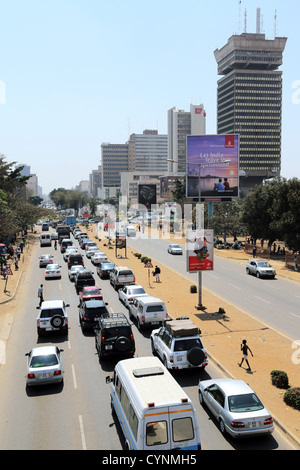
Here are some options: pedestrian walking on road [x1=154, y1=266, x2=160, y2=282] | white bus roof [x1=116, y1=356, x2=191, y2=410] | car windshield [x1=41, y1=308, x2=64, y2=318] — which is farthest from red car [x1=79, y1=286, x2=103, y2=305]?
white bus roof [x1=116, y1=356, x2=191, y2=410]

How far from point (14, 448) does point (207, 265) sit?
18.4 m

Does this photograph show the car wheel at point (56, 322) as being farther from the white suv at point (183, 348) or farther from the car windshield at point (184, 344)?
the car windshield at point (184, 344)

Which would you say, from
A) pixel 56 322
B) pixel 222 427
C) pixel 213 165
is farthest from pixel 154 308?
pixel 213 165

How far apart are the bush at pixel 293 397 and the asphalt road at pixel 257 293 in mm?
7797

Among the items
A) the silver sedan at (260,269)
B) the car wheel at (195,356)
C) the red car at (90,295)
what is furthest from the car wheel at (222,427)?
the silver sedan at (260,269)

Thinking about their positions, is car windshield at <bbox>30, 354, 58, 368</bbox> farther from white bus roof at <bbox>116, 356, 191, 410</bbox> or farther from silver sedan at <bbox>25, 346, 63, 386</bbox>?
white bus roof at <bbox>116, 356, 191, 410</bbox>

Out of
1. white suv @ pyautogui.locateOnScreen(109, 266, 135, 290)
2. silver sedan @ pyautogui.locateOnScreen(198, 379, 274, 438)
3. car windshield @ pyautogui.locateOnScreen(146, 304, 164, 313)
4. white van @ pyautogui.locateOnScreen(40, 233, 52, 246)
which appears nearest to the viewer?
silver sedan @ pyautogui.locateOnScreen(198, 379, 274, 438)

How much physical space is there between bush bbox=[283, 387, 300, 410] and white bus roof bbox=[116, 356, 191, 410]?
470 centimetres

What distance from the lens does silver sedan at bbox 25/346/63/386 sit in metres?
15.8

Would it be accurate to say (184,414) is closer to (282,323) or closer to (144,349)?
(144,349)

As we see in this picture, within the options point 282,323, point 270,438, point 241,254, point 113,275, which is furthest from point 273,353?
point 241,254

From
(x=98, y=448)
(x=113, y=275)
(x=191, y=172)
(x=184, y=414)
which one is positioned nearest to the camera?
(x=184, y=414)

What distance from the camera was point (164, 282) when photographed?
126ft

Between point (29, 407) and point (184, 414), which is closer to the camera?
point (184, 414)
